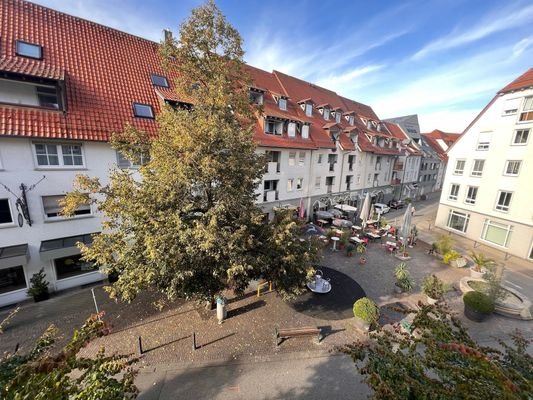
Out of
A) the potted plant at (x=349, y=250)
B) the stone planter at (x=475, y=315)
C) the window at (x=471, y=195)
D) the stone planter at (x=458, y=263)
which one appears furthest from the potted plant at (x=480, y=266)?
the window at (x=471, y=195)

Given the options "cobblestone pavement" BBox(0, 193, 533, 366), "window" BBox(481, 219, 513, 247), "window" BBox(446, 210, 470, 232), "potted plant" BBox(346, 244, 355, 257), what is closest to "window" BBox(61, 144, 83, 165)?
"cobblestone pavement" BBox(0, 193, 533, 366)

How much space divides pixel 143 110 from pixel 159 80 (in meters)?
3.13

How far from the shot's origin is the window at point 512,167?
1794 cm

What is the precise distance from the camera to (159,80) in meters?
15.5

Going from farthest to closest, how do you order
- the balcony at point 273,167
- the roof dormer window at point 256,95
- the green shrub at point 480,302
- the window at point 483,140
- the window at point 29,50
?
the balcony at point 273,167 → the window at point 483,140 → the roof dormer window at point 256,95 → the window at point 29,50 → the green shrub at point 480,302

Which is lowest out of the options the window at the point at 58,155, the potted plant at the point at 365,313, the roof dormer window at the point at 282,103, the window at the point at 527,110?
the potted plant at the point at 365,313

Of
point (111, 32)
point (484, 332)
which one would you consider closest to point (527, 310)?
point (484, 332)

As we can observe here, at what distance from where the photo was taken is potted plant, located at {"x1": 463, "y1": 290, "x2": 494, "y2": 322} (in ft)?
34.2

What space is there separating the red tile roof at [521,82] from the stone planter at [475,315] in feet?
56.8

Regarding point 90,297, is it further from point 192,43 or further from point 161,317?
point 192,43

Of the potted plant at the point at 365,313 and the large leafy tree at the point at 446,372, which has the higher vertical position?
the large leafy tree at the point at 446,372

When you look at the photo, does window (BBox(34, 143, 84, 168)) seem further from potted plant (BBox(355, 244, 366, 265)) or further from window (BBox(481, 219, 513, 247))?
window (BBox(481, 219, 513, 247))

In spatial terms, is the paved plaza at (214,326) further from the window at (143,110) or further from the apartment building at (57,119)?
the window at (143,110)

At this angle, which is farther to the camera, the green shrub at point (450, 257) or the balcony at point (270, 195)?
the balcony at point (270, 195)
